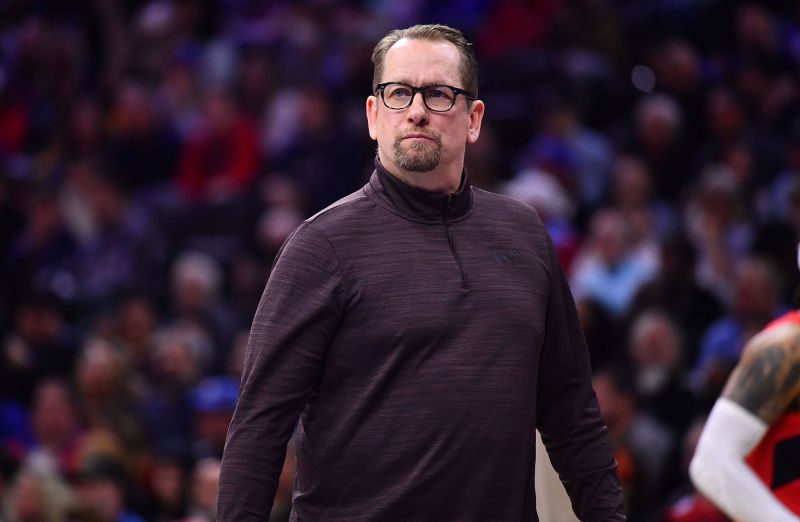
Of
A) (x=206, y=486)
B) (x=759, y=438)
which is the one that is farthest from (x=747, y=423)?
(x=206, y=486)

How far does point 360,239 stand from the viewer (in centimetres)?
304

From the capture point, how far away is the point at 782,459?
144 inches

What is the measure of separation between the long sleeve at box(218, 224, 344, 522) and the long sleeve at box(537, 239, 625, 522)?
0.54m

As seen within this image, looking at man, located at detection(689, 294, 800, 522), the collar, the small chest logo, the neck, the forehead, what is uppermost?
the forehead

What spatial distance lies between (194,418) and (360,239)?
5.29 meters

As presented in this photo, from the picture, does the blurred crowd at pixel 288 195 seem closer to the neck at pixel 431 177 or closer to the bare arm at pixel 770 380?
the bare arm at pixel 770 380

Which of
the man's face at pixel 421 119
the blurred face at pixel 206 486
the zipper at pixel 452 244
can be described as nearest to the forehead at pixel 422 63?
the man's face at pixel 421 119

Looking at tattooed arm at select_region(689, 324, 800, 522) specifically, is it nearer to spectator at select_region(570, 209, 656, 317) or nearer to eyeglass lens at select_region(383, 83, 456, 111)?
eyeglass lens at select_region(383, 83, 456, 111)

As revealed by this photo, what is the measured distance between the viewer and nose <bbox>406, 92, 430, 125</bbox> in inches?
120

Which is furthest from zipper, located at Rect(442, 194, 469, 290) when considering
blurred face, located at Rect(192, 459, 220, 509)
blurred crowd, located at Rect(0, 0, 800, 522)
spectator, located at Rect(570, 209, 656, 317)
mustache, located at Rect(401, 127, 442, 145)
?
spectator, located at Rect(570, 209, 656, 317)

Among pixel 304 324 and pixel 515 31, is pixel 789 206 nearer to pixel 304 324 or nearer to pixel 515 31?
pixel 515 31

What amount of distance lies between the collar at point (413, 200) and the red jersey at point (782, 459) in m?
1.09

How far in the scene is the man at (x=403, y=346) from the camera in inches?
116

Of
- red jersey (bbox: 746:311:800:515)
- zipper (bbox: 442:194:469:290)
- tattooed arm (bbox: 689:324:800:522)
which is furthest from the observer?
red jersey (bbox: 746:311:800:515)
